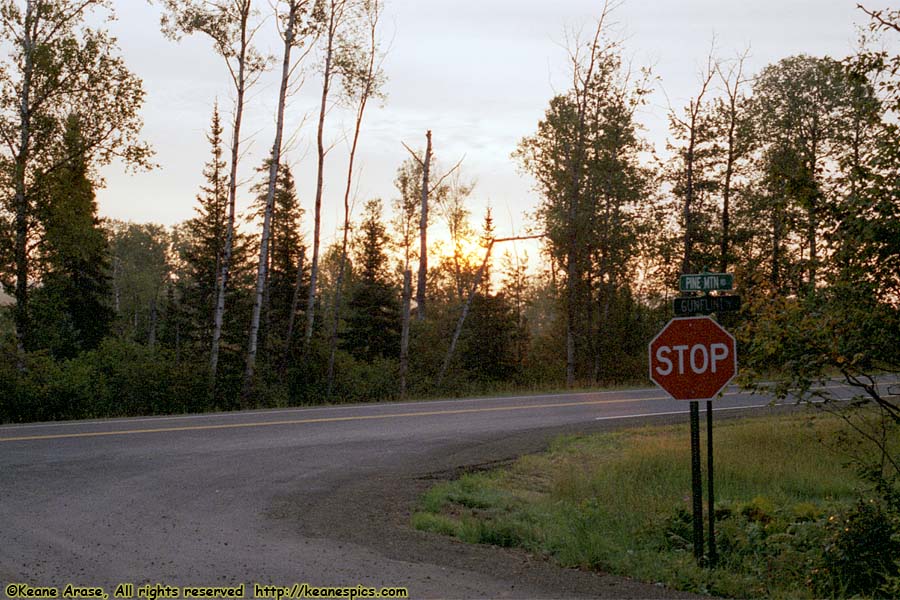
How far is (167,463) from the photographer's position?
12.0m

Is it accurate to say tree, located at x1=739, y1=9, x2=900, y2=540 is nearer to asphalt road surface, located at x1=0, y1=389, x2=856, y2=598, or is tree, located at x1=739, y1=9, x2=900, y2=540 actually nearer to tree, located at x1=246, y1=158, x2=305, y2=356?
asphalt road surface, located at x1=0, y1=389, x2=856, y2=598

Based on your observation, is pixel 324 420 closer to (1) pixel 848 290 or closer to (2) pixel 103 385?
(2) pixel 103 385

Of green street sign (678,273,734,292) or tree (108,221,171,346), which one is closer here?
green street sign (678,273,734,292)

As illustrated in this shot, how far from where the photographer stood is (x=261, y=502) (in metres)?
9.68

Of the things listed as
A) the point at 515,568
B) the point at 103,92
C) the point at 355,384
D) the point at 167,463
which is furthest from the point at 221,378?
the point at 515,568

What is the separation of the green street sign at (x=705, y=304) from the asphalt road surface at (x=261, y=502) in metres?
2.59

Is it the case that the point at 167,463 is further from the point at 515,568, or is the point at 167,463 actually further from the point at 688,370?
the point at 688,370

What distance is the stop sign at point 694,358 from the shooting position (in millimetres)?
7570

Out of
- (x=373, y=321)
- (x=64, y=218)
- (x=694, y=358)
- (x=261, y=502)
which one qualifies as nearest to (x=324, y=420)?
(x=261, y=502)

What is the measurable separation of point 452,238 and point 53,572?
55.6 m

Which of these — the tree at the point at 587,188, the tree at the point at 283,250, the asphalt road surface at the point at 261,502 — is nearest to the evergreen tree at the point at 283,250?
the tree at the point at 283,250

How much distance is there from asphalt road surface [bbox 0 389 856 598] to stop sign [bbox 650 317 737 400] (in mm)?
1896

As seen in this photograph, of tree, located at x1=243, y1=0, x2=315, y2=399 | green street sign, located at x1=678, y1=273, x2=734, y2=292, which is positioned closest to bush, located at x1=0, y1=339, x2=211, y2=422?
tree, located at x1=243, y1=0, x2=315, y2=399

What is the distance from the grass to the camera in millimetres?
7375
